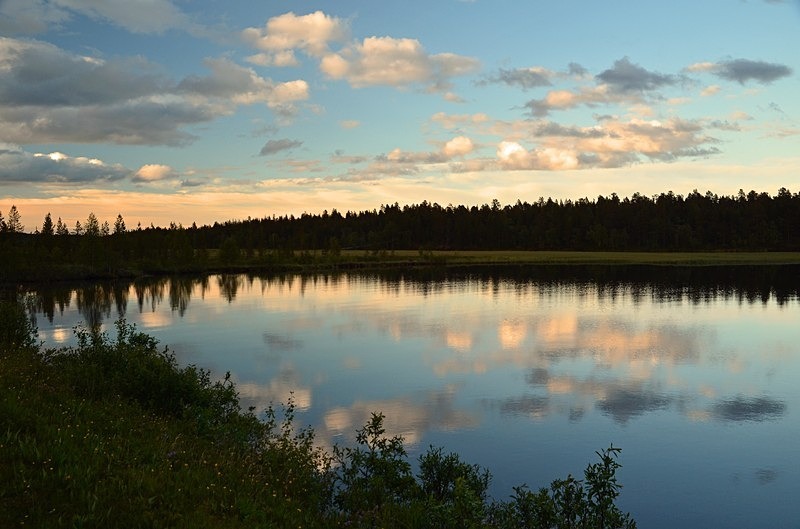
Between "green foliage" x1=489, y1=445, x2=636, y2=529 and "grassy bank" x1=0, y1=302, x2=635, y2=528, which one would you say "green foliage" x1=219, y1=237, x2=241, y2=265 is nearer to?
"grassy bank" x1=0, y1=302, x2=635, y2=528

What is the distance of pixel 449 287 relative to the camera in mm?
82688

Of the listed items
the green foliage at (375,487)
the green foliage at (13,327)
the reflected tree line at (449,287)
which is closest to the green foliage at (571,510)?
the green foliage at (375,487)

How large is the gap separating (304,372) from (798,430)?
20203 mm

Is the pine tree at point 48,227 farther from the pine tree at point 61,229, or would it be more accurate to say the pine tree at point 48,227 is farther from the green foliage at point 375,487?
the green foliage at point 375,487

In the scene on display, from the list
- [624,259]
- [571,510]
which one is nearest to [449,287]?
[571,510]

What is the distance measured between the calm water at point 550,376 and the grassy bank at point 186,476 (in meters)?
3.01

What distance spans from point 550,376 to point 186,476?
21.3m

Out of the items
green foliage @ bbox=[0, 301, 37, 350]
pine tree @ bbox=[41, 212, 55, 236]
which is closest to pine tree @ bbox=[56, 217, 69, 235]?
pine tree @ bbox=[41, 212, 55, 236]

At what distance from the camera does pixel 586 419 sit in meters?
22.3

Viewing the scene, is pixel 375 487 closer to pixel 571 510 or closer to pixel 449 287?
pixel 571 510

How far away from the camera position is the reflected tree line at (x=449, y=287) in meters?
63.5

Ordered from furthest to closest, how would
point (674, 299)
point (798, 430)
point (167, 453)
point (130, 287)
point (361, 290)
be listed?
point (130, 287) → point (361, 290) → point (674, 299) → point (798, 430) → point (167, 453)

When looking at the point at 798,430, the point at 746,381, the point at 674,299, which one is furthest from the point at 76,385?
the point at 674,299

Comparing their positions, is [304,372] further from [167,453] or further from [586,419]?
[167,453]
